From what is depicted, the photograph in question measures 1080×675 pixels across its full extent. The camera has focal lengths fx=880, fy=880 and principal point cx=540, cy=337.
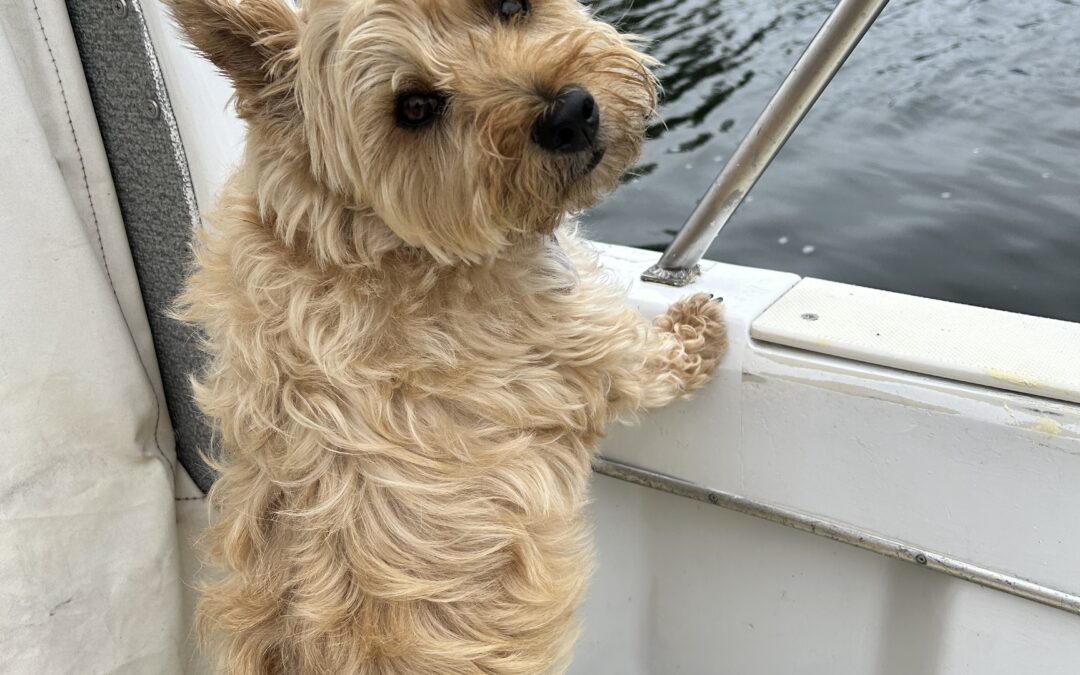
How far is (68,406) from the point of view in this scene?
148 centimetres

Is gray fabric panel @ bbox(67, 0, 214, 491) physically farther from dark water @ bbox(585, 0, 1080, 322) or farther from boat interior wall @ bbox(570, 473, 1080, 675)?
dark water @ bbox(585, 0, 1080, 322)

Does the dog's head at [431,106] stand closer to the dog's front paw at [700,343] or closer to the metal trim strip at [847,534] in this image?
the dog's front paw at [700,343]

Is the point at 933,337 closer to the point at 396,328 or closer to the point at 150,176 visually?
the point at 396,328

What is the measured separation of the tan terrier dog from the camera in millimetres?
1285

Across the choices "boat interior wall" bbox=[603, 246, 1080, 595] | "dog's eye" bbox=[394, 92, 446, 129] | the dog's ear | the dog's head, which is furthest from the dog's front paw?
the dog's ear

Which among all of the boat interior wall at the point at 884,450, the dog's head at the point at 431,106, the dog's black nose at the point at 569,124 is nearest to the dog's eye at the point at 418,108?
the dog's head at the point at 431,106

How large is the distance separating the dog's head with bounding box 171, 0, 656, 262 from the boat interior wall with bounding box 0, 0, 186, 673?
1.16 ft

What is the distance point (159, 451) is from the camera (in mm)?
1694

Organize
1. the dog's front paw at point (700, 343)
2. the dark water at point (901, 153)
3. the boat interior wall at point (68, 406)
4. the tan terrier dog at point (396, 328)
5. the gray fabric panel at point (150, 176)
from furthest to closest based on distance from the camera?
1. the dark water at point (901, 153)
2. the dog's front paw at point (700, 343)
3. the gray fabric panel at point (150, 176)
4. the boat interior wall at point (68, 406)
5. the tan terrier dog at point (396, 328)

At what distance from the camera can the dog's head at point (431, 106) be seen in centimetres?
131

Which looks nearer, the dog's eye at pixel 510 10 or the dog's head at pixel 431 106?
the dog's head at pixel 431 106

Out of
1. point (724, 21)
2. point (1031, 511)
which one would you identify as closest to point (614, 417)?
point (1031, 511)

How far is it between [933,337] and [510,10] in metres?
0.90

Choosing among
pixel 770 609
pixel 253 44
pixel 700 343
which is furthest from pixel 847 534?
pixel 253 44
